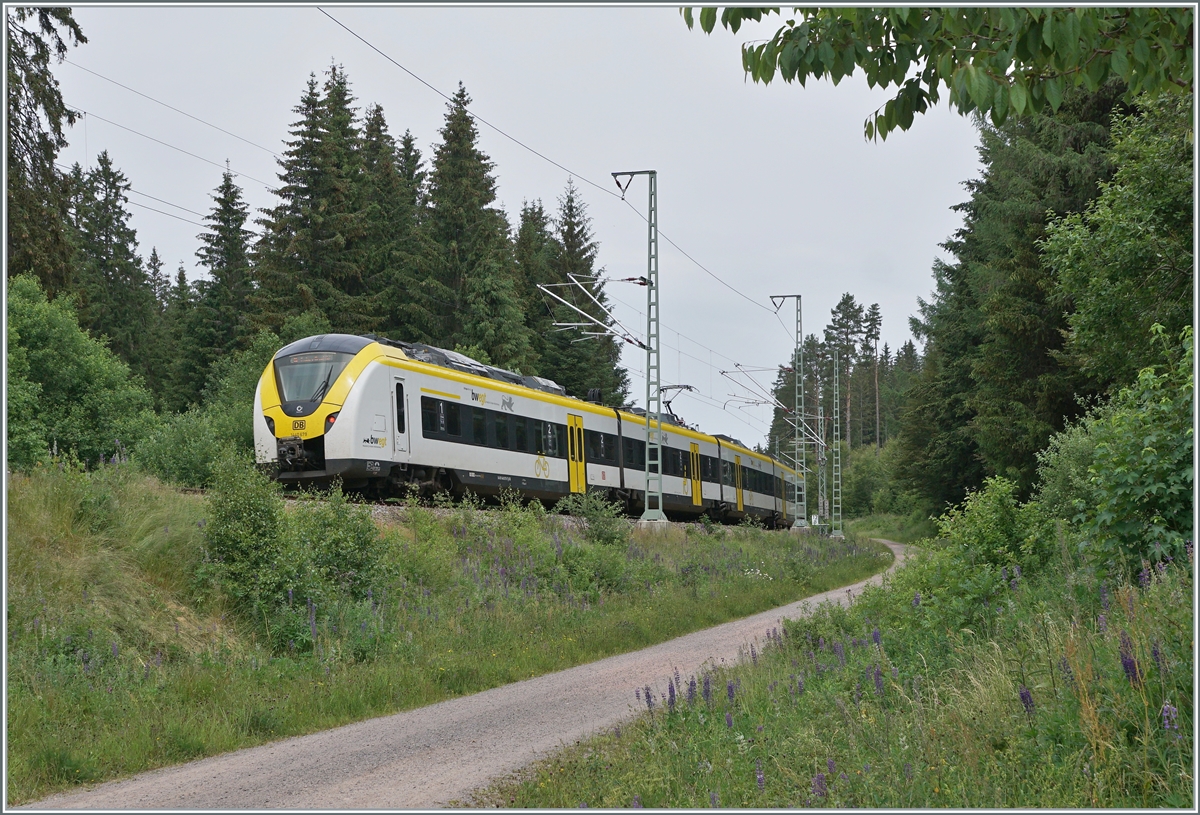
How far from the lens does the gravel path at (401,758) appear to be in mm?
5668

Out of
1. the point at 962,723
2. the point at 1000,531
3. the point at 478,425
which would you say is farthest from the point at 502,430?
the point at 962,723

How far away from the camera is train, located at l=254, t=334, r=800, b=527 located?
16.8 metres

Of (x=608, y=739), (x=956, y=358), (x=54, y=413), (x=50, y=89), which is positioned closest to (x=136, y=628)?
(x=608, y=739)

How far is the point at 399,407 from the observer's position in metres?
17.8

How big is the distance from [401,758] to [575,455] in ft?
60.2

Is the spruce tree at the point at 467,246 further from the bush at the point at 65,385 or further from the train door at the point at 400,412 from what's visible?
the train door at the point at 400,412

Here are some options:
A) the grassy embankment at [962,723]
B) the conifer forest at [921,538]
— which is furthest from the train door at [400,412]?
the grassy embankment at [962,723]

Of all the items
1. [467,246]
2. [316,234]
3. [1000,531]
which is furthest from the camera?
[467,246]

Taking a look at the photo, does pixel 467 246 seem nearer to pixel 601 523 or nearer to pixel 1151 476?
pixel 601 523

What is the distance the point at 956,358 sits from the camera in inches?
1549

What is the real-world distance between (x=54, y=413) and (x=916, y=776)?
30.2 metres

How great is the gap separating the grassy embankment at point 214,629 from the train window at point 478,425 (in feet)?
15.3

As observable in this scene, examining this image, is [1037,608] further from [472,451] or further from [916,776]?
[472,451]

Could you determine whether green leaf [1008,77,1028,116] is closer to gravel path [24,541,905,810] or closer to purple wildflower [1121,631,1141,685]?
purple wildflower [1121,631,1141,685]
